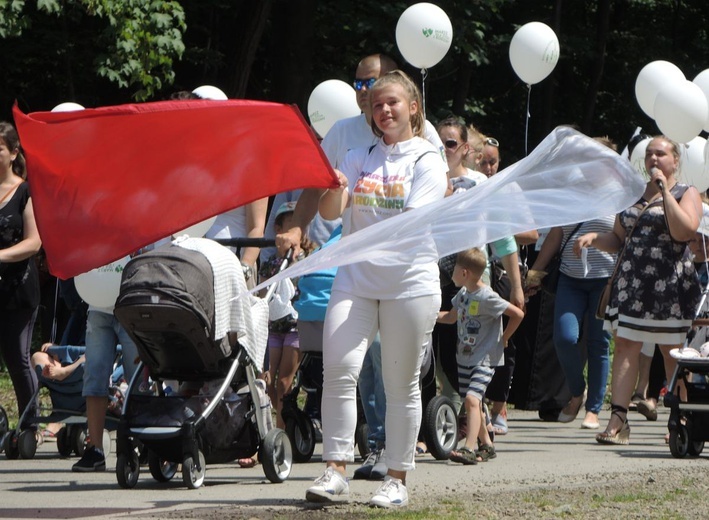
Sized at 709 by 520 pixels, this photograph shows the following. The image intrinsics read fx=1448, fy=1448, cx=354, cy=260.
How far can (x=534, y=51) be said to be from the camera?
13.3 m

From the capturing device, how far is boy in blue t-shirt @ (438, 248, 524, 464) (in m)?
8.68

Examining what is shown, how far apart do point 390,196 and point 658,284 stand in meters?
3.39

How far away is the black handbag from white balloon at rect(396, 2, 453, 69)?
1.90m

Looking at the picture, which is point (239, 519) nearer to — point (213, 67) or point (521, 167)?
point (521, 167)

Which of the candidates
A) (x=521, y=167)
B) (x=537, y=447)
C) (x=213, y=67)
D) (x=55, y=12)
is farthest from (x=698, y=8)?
(x=521, y=167)

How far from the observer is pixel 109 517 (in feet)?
19.8

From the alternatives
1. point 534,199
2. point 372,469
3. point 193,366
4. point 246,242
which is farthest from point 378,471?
point 534,199

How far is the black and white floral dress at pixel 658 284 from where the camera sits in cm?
953

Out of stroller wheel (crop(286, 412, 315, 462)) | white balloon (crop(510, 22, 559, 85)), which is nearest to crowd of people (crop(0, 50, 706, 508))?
stroller wheel (crop(286, 412, 315, 462))

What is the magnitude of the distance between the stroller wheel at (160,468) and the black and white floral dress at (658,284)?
3486mm

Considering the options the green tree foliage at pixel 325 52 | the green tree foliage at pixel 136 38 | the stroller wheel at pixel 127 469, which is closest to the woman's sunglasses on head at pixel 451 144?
the stroller wheel at pixel 127 469

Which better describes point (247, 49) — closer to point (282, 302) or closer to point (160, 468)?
point (282, 302)

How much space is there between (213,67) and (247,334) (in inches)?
480

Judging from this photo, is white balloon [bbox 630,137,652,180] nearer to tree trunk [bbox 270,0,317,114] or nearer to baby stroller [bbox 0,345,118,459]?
baby stroller [bbox 0,345,118,459]
